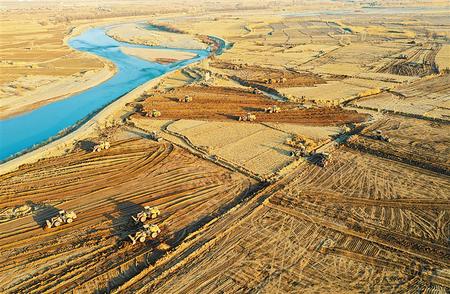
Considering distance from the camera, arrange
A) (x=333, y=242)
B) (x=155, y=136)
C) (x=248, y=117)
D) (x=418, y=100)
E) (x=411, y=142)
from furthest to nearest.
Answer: (x=418, y=100) < (x=248, y=117) < (x=155, y=136) < (x=411, y=142) < (x=333, y=242)

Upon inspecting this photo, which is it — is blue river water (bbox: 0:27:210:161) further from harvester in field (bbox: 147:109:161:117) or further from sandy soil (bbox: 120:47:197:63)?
harvester in field (bbox: 147:109:161:117)

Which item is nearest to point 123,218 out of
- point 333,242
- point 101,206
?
point 101,206

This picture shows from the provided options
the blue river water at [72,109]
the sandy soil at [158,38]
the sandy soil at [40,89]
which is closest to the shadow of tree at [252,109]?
the blue river water at [72,109]

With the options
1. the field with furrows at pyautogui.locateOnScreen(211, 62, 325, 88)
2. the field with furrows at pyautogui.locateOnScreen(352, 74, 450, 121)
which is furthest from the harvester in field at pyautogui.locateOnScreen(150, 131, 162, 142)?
the field with furrows at pyautogui.locateOnScreen(352, 74, 450, 121)

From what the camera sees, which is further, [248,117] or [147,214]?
[248,117]

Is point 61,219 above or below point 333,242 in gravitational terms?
above

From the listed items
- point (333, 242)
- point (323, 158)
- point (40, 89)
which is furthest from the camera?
point (40, 89)

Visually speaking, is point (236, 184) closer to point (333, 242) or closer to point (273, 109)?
point (333, 242)
